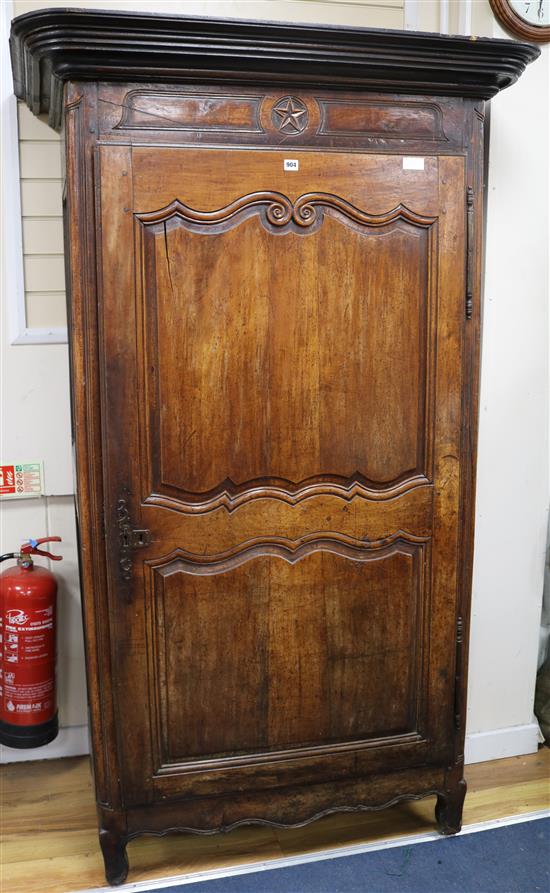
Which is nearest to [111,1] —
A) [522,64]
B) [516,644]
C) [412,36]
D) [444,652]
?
[412,36]

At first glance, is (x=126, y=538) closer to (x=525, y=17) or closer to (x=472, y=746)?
(x=472, y=746)

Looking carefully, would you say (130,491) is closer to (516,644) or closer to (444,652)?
(444,652)

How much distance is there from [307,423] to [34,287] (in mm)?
1092

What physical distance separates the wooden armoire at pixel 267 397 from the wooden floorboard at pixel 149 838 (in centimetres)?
18

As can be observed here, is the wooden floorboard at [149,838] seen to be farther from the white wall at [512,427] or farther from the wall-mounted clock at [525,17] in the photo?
the wall-mounted clock at [525,17]

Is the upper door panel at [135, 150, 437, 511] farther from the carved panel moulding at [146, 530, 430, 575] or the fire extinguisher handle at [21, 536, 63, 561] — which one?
the fire extinguisher handle at [21, 536, 63, 561]

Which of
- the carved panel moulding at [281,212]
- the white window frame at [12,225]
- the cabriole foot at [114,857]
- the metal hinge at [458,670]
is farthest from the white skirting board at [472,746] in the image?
the carved panel moulding at [281,212]

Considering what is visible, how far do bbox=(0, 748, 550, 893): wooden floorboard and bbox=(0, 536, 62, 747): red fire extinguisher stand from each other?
0.62ft

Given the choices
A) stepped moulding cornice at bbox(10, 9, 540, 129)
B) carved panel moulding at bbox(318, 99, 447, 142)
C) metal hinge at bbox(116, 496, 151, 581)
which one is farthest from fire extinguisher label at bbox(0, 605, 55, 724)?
carved panel moulding at bbox(318, 99, 447, 142)

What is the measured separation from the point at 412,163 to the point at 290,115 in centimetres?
33

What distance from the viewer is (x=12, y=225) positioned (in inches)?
96.8

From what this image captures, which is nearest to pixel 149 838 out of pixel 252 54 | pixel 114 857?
pixel 114 857

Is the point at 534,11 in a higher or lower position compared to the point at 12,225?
higher

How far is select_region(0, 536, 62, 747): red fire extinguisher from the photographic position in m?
2.47
